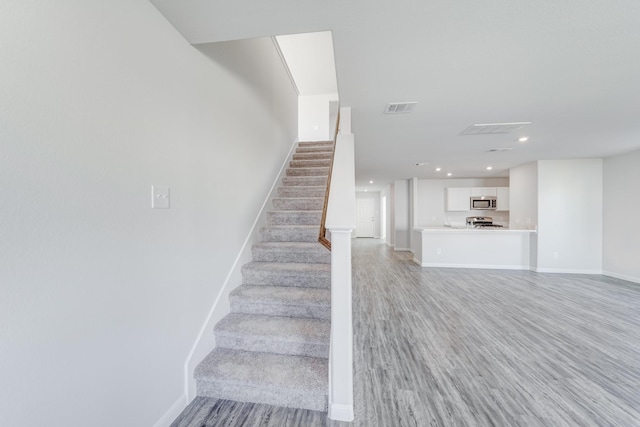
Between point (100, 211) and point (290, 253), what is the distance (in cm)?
176

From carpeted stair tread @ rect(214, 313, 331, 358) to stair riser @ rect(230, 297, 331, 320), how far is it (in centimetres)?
6

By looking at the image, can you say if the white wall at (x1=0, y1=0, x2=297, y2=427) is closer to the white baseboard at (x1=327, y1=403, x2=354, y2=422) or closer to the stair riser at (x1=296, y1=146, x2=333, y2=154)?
the white baseboard at (x1=327, y1=403, x2=354, y2=422)

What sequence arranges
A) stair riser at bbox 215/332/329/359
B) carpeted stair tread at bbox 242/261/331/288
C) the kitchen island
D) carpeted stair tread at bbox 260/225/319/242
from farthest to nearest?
1. the kitchen island
2. carpeted stair tread at bbox 260/225/319/242
3. carpeted stair tread at bbox 242/261/331/288
4. stair riser at bbox 215/332/329/359

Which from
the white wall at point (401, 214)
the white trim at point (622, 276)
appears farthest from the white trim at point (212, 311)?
the white trim at point (622, 276)

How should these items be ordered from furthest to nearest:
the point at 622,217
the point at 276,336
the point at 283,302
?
the point at 622,217 < the point at 283,302 < the point at 276,336

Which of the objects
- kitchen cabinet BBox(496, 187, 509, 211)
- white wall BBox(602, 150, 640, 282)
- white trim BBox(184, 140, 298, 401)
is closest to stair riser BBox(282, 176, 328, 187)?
white trim BBox(184, 140, 298, 401)

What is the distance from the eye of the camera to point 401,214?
8586 millimetres

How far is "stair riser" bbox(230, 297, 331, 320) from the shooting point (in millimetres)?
2121

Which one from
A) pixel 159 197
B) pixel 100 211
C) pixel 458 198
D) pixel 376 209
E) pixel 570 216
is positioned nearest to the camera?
pixel 100 211

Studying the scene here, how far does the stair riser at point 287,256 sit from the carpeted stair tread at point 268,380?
1002 millimetres

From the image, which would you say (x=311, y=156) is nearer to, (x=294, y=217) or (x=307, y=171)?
(x=307, y=171)

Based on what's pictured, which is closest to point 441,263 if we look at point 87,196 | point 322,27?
point 322,27

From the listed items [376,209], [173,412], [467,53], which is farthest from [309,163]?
[376,209]

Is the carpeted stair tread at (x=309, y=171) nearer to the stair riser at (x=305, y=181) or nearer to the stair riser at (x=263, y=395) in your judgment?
the stair riser at (x=305, y=181)
